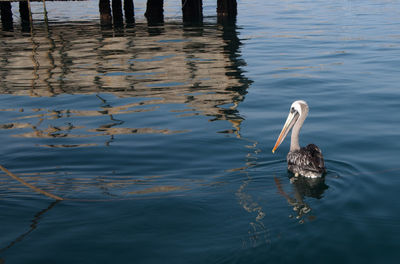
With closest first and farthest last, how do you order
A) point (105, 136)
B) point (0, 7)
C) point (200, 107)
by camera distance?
point (105, 136), point (200, 107), point (0, 7)

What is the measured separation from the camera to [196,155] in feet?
29.0

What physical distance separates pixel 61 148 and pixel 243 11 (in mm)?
30260

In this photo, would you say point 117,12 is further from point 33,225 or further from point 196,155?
point 33,225

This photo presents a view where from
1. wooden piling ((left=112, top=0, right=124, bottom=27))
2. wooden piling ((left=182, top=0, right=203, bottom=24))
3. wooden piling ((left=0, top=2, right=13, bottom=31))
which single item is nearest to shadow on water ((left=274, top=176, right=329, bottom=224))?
wooden piling ((left=182, top=0, right=203, bottom=24))

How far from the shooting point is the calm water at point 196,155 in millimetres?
5809

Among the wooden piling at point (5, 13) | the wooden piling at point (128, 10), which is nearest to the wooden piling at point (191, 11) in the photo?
the wooden piling at point (128, 10)

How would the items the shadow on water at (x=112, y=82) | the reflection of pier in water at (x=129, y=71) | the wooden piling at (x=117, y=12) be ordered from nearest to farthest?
the shadow on water at (x=112, y=82), the reflection of pier in water at (x=129, y=71), the wooden piling at (x=117, y=12)

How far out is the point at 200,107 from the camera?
39.2 ft

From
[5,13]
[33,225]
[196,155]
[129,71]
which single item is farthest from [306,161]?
[5,13]

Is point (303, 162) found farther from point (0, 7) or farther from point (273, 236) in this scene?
point (0, 7)

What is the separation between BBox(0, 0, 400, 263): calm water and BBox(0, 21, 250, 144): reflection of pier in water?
0.07m

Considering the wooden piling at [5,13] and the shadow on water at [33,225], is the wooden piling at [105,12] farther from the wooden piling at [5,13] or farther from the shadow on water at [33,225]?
the shadow on water at [33,225]

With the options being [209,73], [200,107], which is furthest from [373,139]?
[209,73]

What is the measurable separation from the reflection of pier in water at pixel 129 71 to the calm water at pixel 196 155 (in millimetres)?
68
